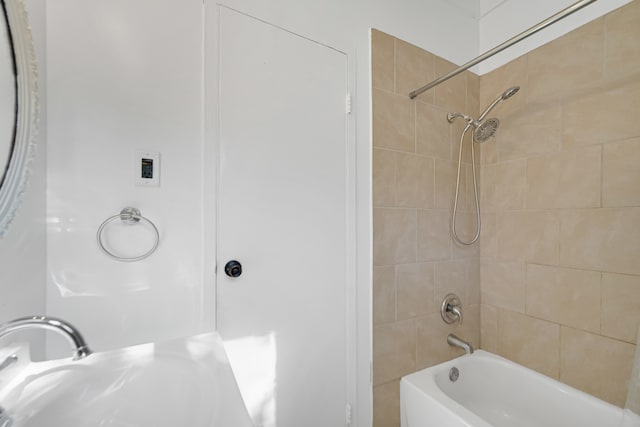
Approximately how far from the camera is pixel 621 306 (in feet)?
3.67

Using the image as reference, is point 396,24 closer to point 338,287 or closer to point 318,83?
point 318,83

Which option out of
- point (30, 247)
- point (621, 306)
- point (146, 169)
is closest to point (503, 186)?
point (621, 306)

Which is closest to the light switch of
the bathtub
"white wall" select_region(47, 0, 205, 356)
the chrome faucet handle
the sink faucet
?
"white wall" select_region(47, 0, 205, 356)

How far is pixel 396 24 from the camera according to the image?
4.51ft

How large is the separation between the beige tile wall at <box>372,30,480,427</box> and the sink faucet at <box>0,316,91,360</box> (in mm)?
1086

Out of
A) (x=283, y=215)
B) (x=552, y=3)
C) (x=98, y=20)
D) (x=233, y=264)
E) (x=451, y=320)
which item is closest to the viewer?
(x=98, y=20)

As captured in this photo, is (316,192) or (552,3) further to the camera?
(552,3)

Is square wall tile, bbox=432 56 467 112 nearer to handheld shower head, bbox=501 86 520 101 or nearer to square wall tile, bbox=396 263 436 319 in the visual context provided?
handheld shower head, bbox=501 86 520 101

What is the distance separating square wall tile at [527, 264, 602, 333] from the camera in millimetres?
1198

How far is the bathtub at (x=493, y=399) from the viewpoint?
3.68ft

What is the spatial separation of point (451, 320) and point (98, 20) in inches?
80.5

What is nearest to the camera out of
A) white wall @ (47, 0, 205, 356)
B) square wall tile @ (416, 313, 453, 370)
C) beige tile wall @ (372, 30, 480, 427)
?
white wall @ (47, 0, 205, 356)

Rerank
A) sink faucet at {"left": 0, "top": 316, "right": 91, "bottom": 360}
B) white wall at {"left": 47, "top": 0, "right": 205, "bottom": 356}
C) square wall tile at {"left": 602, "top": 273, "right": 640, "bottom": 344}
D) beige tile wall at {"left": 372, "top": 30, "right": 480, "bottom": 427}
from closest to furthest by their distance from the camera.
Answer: sink faucet at {"left": 0, "top": 316, "right": 91, "bottom": 360} < white wall at {"left": 47, "top": 0, "right": 205, "bottom": 356} < square wall tile at {"left": 602, "top": 273, "right": 640, "bottom": 344} < beige tile wall at {"left": 372, "top": 30, "right": 480, "bottom": 427}

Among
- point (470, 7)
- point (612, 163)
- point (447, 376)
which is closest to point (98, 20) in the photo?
point (470, 7)
